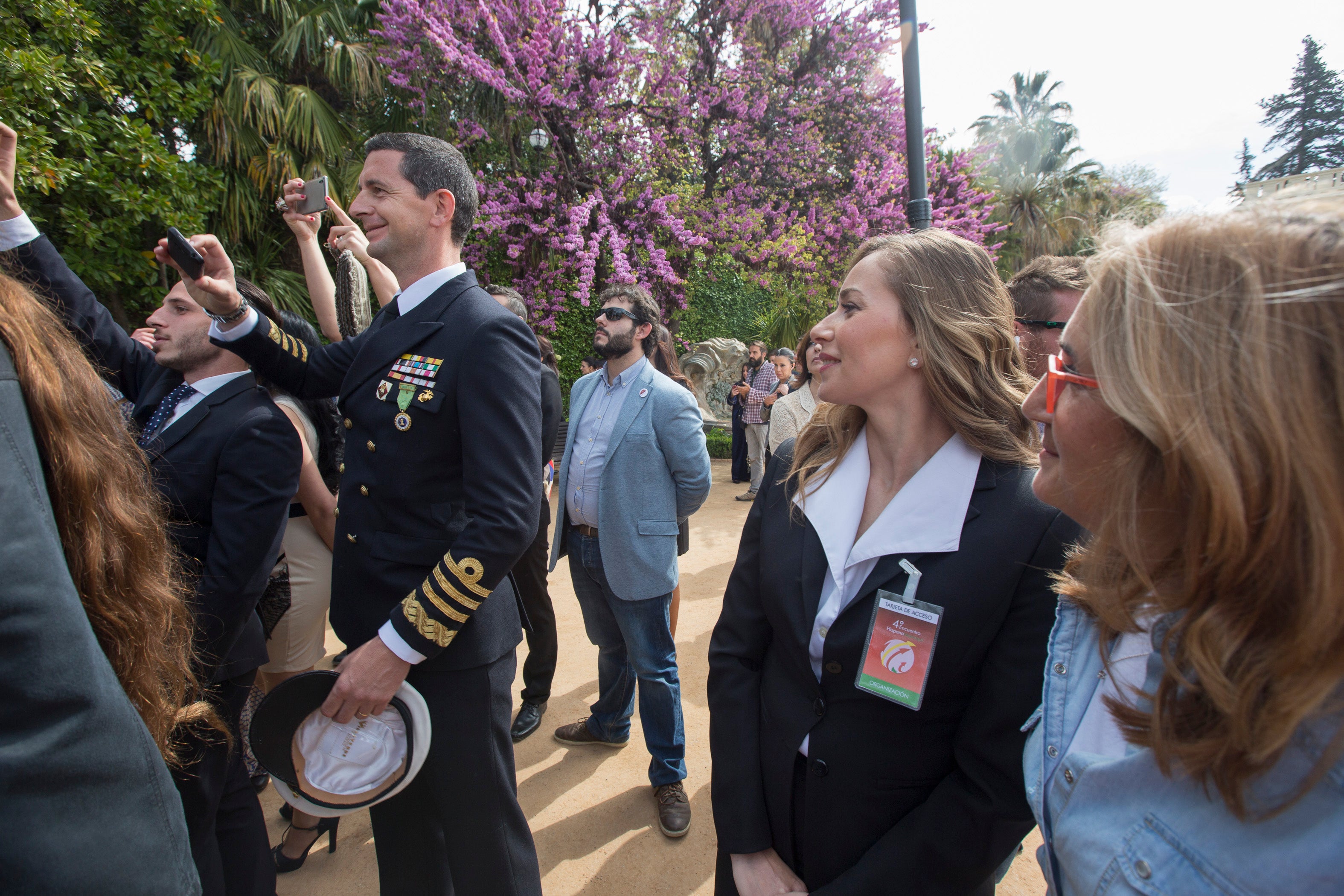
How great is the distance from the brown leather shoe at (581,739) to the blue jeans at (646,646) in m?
0.41

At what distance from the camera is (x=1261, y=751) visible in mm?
683

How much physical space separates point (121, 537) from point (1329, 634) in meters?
1.59

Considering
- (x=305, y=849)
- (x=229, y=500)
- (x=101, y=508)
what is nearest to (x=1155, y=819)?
(x=101, y=508)

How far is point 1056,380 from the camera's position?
1.05 meters

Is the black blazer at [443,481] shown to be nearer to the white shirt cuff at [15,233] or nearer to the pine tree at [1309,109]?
the white shirt cuff at [15,233]

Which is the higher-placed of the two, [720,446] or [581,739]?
[581,739]

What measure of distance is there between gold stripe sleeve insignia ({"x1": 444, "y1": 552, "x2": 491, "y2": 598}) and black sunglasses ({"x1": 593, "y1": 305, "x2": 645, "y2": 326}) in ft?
6.12

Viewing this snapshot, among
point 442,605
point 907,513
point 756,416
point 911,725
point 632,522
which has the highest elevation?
point 907,513

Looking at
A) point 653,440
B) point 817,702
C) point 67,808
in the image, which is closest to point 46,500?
point 67,808

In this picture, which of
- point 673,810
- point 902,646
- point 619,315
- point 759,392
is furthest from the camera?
point 759,392

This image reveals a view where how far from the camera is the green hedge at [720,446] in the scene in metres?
12.5

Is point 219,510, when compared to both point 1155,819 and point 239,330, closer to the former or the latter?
point 239,330

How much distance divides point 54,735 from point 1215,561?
4.43 feet

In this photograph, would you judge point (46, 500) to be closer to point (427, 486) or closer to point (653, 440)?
point (427, 486)
